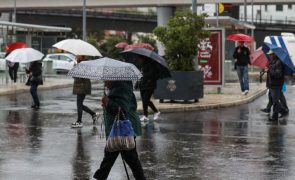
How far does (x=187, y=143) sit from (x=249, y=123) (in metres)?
3.91

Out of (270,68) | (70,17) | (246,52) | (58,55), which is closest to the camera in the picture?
(270,68)

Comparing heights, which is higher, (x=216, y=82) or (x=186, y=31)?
(x=186, y=31)

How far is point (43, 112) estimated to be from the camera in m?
19.0

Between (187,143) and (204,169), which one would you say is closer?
(204,169)

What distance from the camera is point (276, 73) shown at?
16.5m

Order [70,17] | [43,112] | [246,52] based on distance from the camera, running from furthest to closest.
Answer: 1. [70,17]
2. [246,52]
3. [43,112]

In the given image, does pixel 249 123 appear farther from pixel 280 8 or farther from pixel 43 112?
pixel 280 8

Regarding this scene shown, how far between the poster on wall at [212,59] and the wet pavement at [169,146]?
4691mm

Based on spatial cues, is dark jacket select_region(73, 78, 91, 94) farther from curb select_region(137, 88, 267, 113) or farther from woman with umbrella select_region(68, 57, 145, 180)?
woman with umbrella select_region(68, 57, 145, 180)

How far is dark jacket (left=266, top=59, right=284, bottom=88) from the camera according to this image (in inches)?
648

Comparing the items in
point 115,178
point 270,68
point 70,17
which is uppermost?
point 70,17

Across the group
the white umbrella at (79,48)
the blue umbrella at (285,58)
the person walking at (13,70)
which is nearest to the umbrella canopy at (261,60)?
the blue umbrella at (285,58)

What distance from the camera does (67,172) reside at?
10.0 meters

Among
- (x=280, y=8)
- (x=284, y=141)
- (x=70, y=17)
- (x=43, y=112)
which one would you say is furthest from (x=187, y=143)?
(x=280, y=8)
